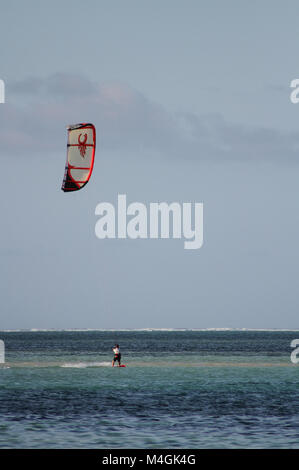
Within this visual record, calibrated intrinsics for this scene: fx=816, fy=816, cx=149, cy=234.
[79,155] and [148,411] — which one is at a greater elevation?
[79,155]

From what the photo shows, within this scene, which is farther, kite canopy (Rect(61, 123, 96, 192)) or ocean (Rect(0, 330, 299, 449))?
kite canopy (Rect(61, 123, 96, 192))

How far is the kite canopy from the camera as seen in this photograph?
47.7 metres

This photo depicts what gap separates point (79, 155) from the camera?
4838cm

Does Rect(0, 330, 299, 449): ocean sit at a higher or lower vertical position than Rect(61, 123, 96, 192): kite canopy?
lower

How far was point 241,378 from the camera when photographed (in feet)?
169

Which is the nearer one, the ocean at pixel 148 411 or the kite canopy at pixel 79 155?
the ocean at pixel 148 411

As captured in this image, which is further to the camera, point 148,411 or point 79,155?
point 79,155

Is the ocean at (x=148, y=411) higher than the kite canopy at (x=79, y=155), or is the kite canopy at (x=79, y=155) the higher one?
the kite canopy at (x=79, y=155)

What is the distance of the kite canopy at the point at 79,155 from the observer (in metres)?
47.7
